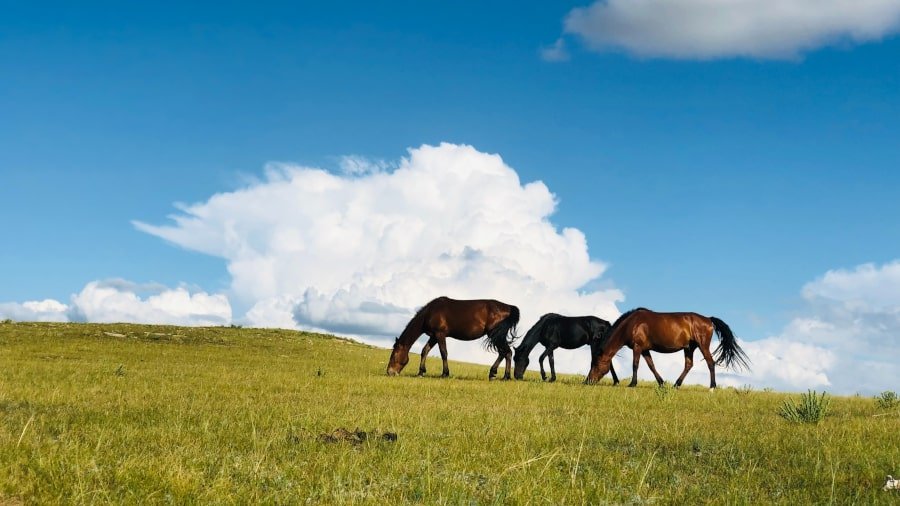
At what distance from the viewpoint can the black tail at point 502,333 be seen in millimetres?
23734

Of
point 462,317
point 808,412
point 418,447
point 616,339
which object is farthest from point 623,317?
point 418,447

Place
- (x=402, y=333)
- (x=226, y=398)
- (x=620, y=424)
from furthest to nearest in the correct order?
(x=402, y=333) → (x=226, y=398) → (x=620, y=424)

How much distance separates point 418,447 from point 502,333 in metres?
16.8

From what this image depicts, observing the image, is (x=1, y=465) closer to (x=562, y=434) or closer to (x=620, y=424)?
(x=562, y=434)

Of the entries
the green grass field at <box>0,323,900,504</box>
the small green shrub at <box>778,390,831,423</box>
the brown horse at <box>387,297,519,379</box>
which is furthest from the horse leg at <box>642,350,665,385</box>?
the small green shrub at <box>778,390,831,423</box>

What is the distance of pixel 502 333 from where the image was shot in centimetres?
2392

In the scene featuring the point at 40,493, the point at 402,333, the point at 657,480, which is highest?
the point at 402,333

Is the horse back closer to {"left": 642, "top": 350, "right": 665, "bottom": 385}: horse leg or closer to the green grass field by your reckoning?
{"left": 642, "top": 350, "right": 665, "bottom": 385}: horse leg

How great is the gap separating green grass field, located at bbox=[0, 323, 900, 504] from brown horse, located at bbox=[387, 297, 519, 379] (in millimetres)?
8417

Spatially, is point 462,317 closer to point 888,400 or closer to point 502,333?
point 502,333

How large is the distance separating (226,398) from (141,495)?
751 centimetres

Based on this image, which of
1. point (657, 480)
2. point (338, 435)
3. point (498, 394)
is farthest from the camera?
point (498, 394)

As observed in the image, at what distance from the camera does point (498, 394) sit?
15055 mm

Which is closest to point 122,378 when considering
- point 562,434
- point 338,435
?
point 338,435
